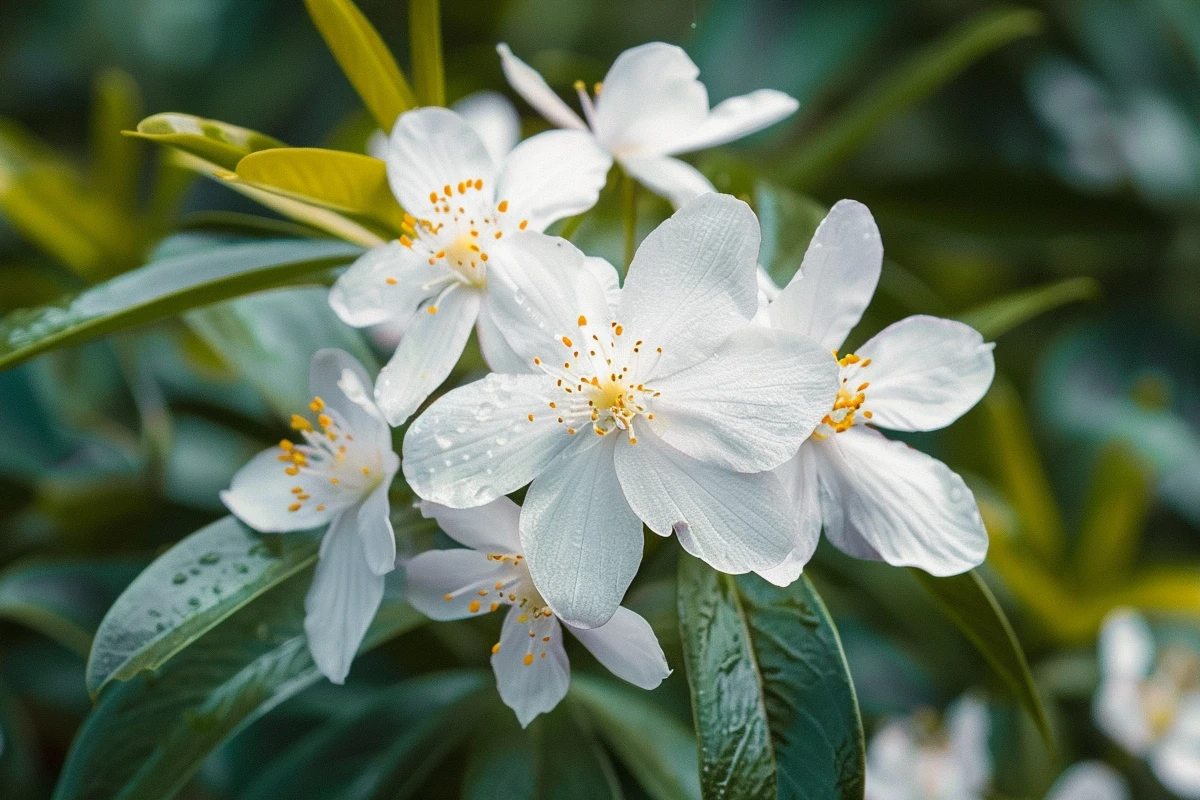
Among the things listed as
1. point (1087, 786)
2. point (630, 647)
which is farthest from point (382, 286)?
point (1087, 786)

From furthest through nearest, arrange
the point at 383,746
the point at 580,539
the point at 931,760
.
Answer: the point at 931,760 < the point at 383,746 < the point at 580,539

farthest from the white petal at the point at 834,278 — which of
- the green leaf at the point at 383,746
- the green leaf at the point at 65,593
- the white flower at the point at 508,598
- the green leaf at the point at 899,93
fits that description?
the green leaf at the point at 65,593

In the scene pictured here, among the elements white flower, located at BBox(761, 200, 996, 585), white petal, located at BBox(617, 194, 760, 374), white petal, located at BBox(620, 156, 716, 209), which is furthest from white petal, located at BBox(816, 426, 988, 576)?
white petal, located at BBox(620, 156, 716, 209)

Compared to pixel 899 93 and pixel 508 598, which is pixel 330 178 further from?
pixel 899 93

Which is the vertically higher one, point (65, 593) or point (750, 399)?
point (750, 399)

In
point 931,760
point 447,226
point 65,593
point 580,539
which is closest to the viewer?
point 580,539

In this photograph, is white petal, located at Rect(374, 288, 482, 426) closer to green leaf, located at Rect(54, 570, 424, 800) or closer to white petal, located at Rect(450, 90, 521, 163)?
green leaf, located at Rect(54, 570, 424, 800)

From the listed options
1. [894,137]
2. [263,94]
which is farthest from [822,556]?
[263,94]
